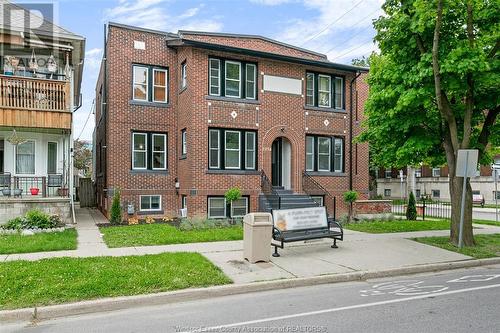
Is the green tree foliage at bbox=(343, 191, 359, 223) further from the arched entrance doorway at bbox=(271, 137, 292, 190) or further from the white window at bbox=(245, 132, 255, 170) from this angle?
the white window at bbox=(245, 132, 255, 170)

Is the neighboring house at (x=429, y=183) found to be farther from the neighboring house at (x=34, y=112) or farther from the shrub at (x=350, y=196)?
the neighboring house at (x=34, y=112)

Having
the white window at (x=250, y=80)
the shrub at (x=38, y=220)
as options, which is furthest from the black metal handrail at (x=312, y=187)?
the shrub at (x=38, y=220)

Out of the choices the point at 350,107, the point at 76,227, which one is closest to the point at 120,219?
the point at 76,227

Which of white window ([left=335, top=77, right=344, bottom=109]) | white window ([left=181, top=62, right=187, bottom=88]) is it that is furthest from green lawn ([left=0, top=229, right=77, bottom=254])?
white window ([left=335, top=77, right=344, bottom=109])

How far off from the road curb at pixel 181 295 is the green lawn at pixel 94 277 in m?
0.23

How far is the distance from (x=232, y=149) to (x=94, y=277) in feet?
34.4

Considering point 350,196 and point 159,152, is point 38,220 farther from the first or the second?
point 350,196

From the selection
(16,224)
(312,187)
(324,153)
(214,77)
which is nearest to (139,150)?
(214,77)

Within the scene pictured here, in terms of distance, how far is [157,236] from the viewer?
12.6m

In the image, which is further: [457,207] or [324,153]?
[324,153]

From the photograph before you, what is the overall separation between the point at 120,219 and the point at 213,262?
825 centimetres

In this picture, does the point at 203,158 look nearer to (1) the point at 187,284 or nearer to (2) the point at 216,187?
(2) the point at 216,187

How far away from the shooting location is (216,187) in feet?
55.3

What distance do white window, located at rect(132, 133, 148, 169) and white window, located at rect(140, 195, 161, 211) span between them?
4.45 ft
